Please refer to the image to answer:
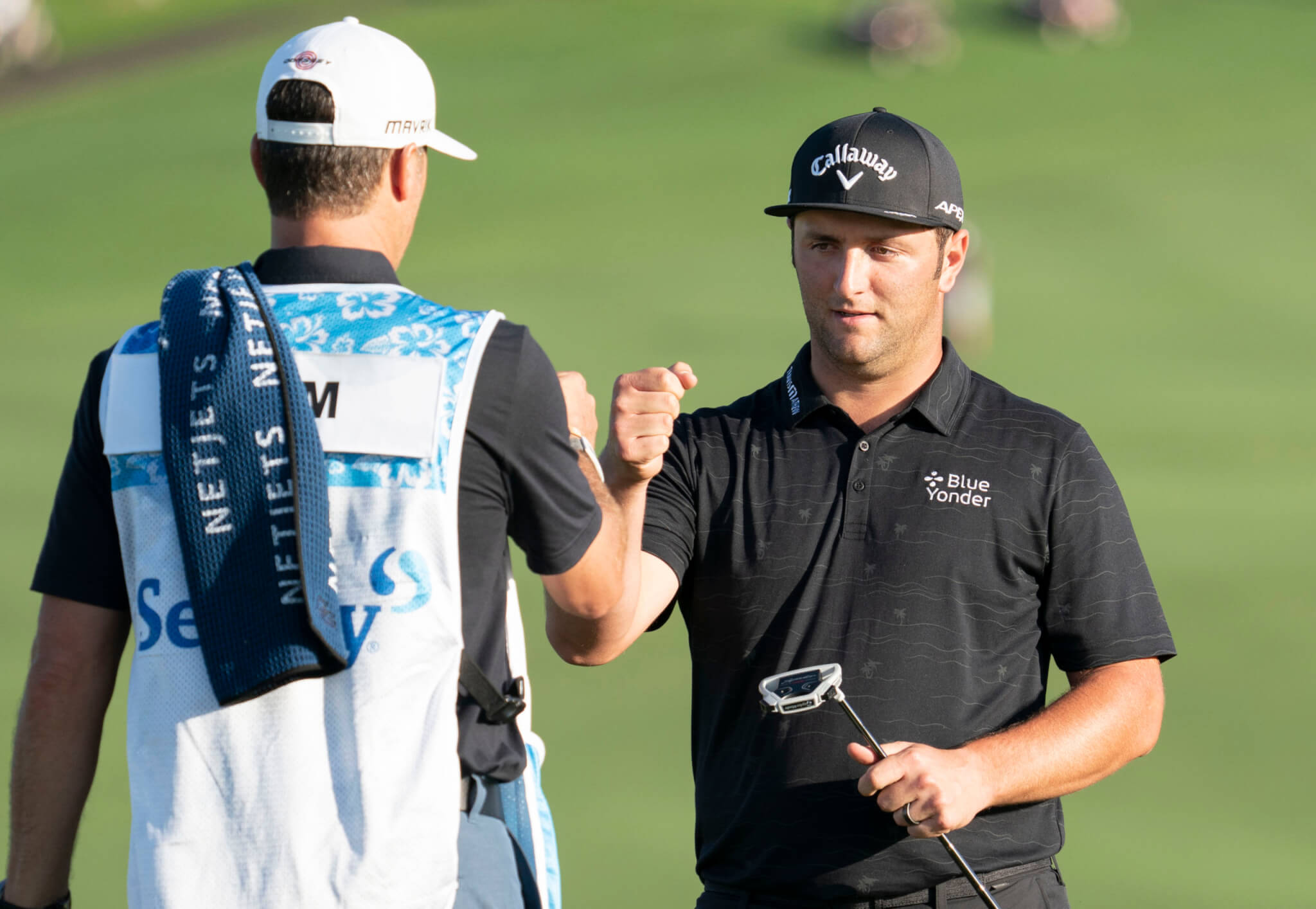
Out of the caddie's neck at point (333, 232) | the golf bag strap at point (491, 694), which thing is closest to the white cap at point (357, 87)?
the caddie's neck at point (333, 232)

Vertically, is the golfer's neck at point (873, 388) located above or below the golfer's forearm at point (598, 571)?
above

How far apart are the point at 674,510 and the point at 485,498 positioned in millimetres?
974

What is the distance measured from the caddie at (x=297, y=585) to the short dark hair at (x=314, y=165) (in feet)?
0.12

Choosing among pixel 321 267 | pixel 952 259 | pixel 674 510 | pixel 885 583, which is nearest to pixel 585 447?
pixel 321 267

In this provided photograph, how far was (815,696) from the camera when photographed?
108 inches

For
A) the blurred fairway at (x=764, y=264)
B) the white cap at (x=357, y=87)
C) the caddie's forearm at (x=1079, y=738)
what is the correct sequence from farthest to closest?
the blurred fairway at (x=764, y=264) < the caddie's forearm at (x=1079, y=738) < the white cap at (x=357, y=87)

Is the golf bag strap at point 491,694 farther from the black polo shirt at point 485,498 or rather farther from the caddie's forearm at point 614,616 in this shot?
the caddie's forearm at point 614,616

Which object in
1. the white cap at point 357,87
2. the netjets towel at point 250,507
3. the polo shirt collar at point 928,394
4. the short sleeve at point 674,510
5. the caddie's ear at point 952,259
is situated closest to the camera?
the netjets towel at point 250,507

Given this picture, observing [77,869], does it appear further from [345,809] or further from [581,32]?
[581,32]

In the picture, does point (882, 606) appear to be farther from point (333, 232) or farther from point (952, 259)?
point (333, 232)

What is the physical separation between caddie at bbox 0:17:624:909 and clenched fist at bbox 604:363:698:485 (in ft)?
1.40

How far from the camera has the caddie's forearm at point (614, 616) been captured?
8.17 ft

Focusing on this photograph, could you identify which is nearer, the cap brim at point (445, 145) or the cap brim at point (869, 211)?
the cap brim at point (445, 145)

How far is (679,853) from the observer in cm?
700
